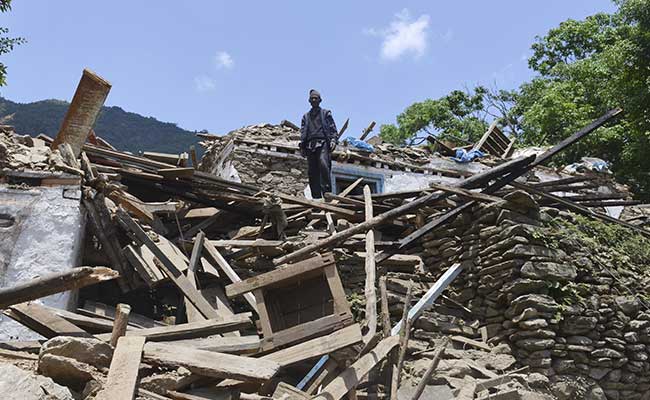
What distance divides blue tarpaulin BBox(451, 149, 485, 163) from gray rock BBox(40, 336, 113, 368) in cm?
1177

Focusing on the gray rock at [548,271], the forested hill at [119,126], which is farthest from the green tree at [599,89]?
the forested hill at [119,126]

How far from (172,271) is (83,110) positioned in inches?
91.6

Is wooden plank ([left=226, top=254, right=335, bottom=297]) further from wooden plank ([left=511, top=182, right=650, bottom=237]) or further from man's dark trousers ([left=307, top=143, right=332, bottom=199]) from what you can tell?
wooden plank ([left=511, top=182, right=650, bottom=237])

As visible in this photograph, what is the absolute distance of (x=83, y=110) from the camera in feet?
26.2

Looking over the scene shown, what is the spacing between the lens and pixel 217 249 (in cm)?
884

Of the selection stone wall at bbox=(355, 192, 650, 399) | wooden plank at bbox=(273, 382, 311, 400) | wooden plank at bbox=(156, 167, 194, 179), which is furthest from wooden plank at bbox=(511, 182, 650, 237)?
wooden plank at bbox=(273, 382, 311, 400)

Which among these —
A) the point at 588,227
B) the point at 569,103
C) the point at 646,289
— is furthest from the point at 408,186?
the point at 569,103

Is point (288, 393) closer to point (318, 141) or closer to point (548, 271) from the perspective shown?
point (548, 271)

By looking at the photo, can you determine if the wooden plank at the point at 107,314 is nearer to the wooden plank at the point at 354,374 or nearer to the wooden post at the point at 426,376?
the wooden plank at the point at 354,374

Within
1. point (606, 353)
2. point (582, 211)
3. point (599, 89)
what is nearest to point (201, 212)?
point (606, 353)

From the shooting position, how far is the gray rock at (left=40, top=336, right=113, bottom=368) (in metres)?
4.80

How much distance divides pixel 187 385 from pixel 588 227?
7118 millimetres

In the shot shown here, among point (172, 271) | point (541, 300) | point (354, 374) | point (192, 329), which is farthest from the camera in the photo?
point (541, 300)

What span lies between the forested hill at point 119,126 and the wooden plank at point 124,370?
36.2 meters
